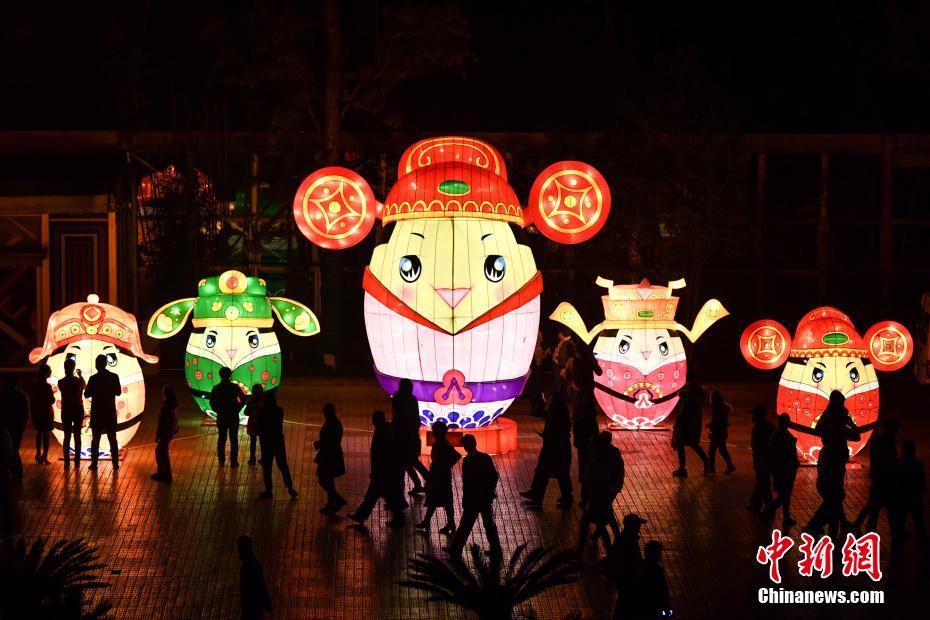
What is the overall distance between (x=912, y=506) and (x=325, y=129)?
14.0m

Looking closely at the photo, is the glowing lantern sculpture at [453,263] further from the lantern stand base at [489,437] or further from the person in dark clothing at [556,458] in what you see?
the person in dark clothing at [556,458]

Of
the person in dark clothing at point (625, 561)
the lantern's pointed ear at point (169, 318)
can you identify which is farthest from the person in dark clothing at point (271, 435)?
the person in dark clothing at point (625, 561)

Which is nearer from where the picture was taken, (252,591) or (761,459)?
(252,591)

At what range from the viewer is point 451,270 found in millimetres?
15930

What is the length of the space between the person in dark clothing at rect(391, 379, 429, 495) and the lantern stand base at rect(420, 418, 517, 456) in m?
1.73

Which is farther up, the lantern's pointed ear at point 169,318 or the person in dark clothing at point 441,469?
the lantern's pointed ear at point 169,318

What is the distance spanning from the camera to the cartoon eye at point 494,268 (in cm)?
1606

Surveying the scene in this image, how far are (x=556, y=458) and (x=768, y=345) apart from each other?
4496 millimetres

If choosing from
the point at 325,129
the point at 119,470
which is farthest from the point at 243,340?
the point at 325,129

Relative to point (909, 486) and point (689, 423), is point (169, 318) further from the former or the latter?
point (909, 486)

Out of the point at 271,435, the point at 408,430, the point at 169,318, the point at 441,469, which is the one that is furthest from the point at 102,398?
the point at 441,469

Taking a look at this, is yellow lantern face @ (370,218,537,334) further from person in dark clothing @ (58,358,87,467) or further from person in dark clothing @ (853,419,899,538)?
person in dark clothing @ (853,419,899,538)

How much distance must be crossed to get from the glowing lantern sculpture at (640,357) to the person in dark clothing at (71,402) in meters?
7.02

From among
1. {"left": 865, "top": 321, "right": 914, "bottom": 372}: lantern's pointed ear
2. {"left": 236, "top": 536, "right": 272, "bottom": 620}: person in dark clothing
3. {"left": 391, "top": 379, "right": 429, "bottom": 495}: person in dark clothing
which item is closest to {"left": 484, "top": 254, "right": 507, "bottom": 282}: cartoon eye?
{"left": 391, "top": 379, "right": 429, "bottom": 495}: person in dark clothing
